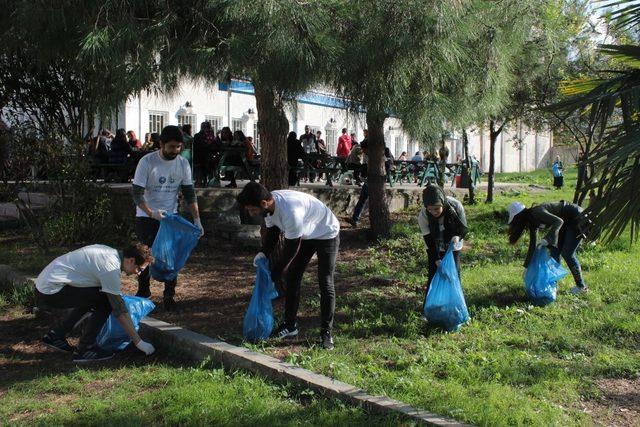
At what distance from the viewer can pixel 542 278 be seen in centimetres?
635

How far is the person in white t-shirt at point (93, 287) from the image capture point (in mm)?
4844

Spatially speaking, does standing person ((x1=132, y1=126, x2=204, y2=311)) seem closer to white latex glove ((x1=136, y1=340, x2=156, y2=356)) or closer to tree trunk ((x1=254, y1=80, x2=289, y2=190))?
white latex glove ((x1=136, y1=340, x2=156, y2=356))

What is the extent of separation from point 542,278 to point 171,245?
347 centimetres

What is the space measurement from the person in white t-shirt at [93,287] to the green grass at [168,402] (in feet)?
1.09

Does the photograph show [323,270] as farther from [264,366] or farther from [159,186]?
[159,186]

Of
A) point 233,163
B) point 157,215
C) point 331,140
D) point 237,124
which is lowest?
point 157,215

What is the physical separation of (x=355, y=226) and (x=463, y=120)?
4162 millimetres

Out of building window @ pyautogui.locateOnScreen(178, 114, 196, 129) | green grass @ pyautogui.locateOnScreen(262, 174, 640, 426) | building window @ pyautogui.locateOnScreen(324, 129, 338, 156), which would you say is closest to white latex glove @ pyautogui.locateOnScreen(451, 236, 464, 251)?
green grass @ pyautogui.locateOnScreen(262, 174, 640, 426)

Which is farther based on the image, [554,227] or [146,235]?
[554,227]

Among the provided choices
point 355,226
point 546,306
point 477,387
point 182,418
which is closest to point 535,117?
point 355,226

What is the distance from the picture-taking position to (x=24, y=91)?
10750mm

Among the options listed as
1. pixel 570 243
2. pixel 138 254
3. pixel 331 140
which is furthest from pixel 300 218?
pixel 331 140

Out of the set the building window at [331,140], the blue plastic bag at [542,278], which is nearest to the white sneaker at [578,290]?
the blue plastic bag at [542,278]

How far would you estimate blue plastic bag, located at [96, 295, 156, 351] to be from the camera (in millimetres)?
5125
